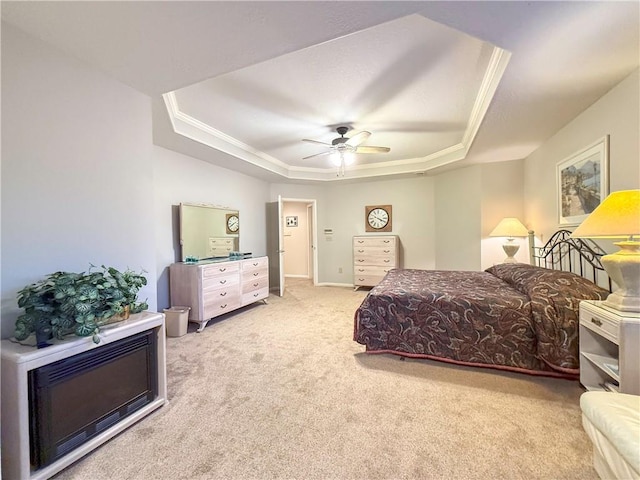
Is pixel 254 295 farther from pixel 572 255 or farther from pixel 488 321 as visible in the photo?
pixel 572 255

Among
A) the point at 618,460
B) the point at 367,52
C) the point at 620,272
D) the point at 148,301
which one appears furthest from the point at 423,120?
the point at 148,301

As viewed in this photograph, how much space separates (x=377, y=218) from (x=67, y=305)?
16.8 feet

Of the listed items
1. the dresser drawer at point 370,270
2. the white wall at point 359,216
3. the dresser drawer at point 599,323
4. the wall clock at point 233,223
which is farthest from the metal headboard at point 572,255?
the wall clock at point 233,223

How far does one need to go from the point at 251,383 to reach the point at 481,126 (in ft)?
10.9

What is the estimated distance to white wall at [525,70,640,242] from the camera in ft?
6.28

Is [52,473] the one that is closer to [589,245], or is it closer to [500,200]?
[589,245]

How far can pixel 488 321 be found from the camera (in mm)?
2170

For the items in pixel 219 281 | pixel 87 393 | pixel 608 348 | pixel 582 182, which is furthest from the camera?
pixel 219 281

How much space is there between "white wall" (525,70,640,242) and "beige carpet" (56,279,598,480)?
1692 mm

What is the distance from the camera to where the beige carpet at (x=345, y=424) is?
131 centimetres

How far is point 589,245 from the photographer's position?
8.05 feet

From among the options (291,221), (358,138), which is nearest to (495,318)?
(358,138)

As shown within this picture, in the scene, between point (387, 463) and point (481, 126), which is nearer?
point (387, 463)

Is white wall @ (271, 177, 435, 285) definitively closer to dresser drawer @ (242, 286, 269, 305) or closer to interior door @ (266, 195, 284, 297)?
interior door @ (266, 195, 284, 297)
